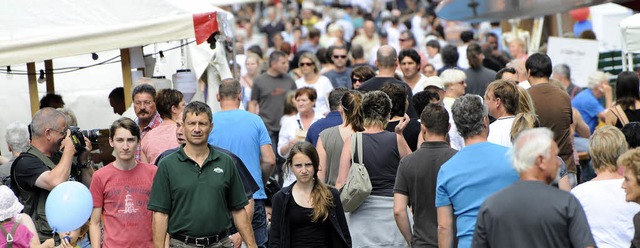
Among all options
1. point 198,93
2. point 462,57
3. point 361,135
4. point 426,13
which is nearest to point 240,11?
point 426,13

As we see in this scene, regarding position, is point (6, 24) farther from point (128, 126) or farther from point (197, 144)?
point (197, 144)

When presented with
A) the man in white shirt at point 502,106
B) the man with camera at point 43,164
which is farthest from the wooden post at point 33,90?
the man in white shirt at point 502,106

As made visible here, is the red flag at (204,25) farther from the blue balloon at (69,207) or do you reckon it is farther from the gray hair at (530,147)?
the gray hair at (530,147)

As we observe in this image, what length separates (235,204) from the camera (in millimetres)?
7980

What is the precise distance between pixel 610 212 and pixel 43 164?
165 inches

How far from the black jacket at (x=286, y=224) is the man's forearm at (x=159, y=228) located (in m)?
0.86

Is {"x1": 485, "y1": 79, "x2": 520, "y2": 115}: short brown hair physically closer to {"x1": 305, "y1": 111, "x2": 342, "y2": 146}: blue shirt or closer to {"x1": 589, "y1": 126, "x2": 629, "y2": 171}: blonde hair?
{"x1": 589, "y1": 126, "x2": 629, "y2": 171}: blonde hair

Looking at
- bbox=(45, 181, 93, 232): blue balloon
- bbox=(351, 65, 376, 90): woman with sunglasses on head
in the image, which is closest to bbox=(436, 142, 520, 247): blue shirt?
bbox=(45, 181, 93, 232): blue balloon

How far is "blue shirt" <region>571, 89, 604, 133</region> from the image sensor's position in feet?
46.8

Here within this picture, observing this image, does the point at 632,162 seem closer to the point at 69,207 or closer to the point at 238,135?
the point at 69,207

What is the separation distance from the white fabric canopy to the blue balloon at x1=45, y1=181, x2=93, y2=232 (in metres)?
2.60

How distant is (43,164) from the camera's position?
8.79m

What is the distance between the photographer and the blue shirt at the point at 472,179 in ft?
22.5

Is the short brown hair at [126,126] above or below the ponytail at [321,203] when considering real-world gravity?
above
